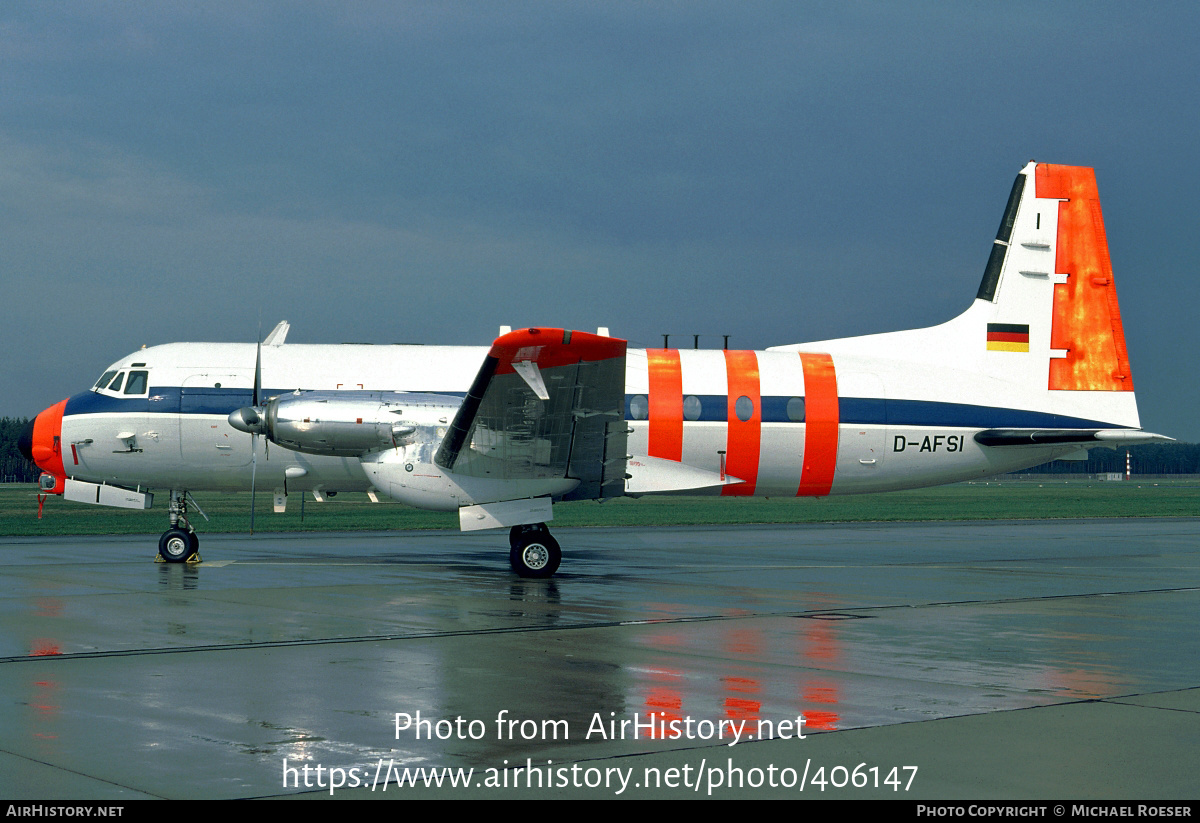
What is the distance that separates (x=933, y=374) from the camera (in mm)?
22000

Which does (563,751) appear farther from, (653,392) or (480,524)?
(653,392)

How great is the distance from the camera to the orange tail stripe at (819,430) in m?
21.2

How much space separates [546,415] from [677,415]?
12.7 ft

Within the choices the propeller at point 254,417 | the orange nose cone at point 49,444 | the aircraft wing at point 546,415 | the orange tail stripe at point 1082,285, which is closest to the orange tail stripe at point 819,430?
the aircraft wing at point 546,415

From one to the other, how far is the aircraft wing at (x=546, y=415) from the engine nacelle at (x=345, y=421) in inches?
31.6

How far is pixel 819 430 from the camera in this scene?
69.6ft

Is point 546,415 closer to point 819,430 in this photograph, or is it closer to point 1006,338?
point 819,430

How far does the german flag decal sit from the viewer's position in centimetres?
2244

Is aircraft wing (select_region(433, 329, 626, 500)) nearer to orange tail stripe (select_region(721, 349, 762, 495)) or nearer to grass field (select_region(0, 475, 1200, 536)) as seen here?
orange tail stripe (select_region(721, 349, 762, 495))

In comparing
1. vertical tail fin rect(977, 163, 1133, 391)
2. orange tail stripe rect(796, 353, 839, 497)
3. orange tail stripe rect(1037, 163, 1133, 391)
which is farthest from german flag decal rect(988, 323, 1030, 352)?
orange tail stripe rect(796, 353, 839, 497)

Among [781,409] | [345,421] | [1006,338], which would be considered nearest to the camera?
[345,421]

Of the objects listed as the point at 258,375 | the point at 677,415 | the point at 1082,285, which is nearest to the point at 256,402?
the point at 258,375

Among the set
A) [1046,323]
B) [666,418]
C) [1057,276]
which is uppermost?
[1057,276]

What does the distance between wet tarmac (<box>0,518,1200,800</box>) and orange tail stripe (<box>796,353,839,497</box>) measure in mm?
2012
